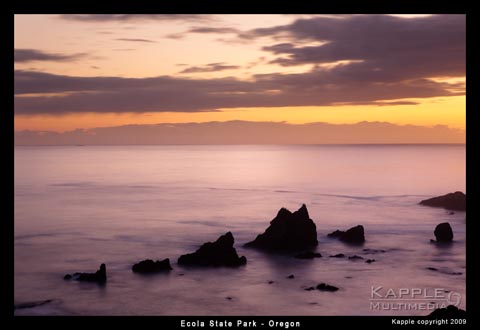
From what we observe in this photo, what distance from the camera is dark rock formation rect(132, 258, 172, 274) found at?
33062 millimetres

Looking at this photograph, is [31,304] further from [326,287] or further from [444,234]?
[444,234]

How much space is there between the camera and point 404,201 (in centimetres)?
8212

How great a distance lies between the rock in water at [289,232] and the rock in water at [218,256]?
4945 mm

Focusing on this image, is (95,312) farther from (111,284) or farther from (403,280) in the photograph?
(403,280)

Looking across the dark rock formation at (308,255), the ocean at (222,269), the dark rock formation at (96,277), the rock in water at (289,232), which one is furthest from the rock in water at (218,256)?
the dark rock formation at (96,277)

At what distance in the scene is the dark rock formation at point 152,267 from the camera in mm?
33062

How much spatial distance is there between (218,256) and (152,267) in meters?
4.91

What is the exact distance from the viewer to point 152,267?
33.3 meters

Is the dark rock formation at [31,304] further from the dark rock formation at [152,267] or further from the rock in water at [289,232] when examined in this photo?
the rock in water at [289,232]

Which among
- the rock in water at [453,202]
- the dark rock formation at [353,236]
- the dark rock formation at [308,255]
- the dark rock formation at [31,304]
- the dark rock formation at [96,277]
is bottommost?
the dark rock formation at [31,304]

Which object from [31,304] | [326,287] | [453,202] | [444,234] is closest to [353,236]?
[444,234]

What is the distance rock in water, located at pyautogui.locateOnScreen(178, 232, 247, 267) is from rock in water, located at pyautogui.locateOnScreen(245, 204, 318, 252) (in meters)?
4.95
